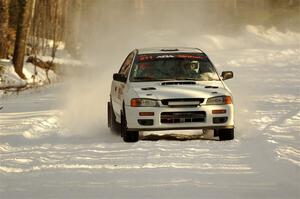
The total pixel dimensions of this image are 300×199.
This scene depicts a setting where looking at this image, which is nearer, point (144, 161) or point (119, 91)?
point (144, 161)

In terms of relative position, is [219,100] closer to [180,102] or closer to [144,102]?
[180,102]

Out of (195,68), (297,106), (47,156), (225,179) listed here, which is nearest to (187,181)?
(225,179)

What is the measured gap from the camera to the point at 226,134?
12.5 metres

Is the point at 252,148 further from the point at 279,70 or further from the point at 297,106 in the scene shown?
the point at 279,70

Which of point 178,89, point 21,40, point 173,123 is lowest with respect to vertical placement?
point 173,123

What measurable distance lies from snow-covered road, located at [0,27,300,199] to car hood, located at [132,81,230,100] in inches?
26.6

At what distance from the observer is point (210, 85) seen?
498 inches

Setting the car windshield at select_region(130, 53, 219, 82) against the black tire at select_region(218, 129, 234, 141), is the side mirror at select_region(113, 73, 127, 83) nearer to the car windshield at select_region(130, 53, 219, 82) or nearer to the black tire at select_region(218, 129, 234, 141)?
the car windshield at select_region(130, 53, 219, 82)

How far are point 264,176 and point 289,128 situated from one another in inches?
226

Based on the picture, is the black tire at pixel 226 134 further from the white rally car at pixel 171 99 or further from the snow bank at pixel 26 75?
the snow bank at pixel 26 75

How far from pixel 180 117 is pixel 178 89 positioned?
445 millimetres

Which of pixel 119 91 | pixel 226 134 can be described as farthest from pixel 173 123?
pixel 119 91

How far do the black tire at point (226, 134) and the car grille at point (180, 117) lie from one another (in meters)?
0.52

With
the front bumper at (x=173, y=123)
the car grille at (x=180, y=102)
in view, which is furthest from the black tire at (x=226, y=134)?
the car grille at (x=180, y=102)
